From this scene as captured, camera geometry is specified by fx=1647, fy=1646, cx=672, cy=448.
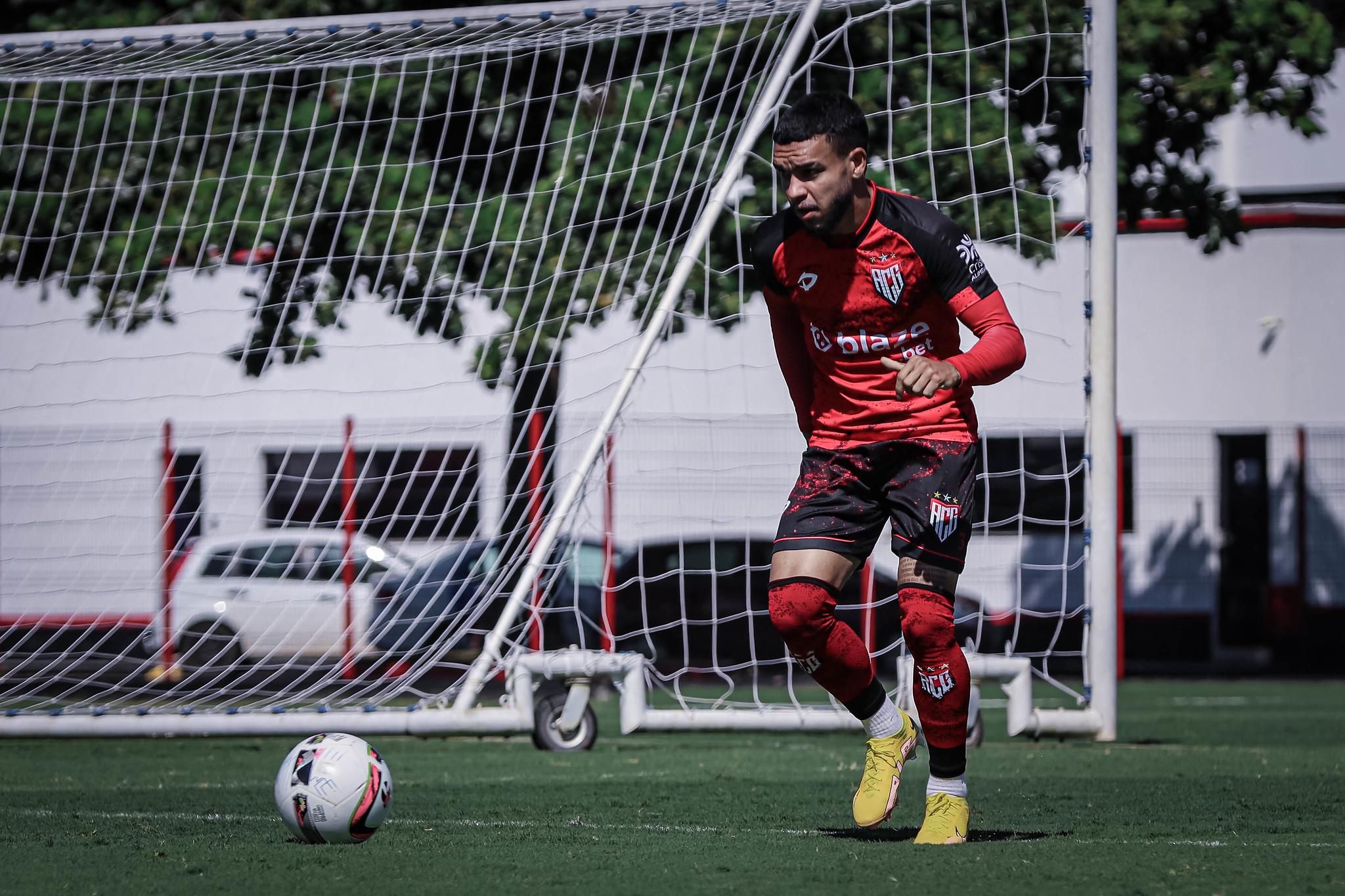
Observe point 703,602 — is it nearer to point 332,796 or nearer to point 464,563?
point 464,563

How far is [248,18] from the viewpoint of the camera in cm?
1109

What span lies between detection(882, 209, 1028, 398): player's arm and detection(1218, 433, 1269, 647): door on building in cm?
1342

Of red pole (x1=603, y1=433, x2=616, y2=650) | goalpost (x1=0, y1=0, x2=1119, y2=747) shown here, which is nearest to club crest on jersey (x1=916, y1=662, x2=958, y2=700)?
goalpost (x1=0, y1=0, x2=1119, y2=747)

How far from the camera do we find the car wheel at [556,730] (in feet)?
24.6

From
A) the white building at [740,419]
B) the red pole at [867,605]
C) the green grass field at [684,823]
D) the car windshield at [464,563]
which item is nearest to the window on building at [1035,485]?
the white building at [740,419]

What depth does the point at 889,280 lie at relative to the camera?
167 inches

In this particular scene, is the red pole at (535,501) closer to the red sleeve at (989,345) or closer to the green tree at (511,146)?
the green tree at (511,146)

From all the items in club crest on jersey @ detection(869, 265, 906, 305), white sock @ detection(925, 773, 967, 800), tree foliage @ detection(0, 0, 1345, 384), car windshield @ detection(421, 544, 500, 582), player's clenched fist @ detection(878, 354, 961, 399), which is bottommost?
white sock @ detection(925, 773, 967, 800)

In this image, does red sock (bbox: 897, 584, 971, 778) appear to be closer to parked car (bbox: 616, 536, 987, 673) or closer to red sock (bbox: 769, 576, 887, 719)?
red sock (bbox: 769, 576, 887, 719)

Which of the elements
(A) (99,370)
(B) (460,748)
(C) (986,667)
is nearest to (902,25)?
(C) (986,667)

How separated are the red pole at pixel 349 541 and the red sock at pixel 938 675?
418 centimetres

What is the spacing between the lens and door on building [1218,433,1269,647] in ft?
55.9

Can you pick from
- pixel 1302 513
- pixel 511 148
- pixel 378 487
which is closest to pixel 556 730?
pixel 511 148

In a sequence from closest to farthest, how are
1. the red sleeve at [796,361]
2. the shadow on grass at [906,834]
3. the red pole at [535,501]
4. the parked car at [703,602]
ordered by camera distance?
the shadow on grass at [906,834]
the red sleeve at [796,361]
the red pole at [535,501]
the parked car at [703,602]
